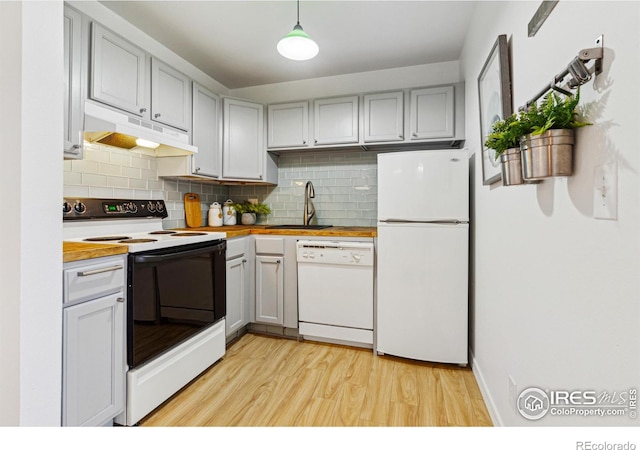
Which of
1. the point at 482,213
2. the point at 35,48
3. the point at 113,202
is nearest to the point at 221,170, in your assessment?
the point at 113,202

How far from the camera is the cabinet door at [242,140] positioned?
9.70 ft

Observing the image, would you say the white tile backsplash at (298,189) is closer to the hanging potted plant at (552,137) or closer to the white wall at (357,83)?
the white wall at (357,83)

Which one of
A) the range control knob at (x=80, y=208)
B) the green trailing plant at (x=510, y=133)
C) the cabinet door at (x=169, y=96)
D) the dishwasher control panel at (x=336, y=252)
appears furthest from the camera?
the dishwasher control panel at (x=336, y=252)

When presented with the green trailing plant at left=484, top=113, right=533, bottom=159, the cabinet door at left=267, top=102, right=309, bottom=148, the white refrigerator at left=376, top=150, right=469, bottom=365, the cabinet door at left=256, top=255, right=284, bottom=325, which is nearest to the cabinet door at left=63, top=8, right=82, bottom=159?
the cabinet door at left=256, top=255, right=284, bottom=325

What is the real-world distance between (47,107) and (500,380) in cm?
222

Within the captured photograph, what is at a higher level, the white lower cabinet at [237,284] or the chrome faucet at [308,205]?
the chrome faucet at [308,205]

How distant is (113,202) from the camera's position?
2.17 m

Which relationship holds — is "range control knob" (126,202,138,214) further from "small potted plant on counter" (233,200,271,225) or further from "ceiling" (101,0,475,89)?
"ceiling" (101,0,475,89)

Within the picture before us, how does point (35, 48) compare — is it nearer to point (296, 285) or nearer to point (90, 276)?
point (90, 276)

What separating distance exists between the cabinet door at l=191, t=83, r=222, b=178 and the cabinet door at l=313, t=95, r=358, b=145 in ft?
3.07

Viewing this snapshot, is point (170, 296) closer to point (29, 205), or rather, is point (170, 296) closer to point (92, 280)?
point (92, 280)

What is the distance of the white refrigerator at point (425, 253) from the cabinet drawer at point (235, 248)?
3.83 feet

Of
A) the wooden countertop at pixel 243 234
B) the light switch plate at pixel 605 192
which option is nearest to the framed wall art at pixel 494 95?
the light switch plate at pixel 605 192

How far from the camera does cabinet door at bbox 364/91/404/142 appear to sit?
2766mm
